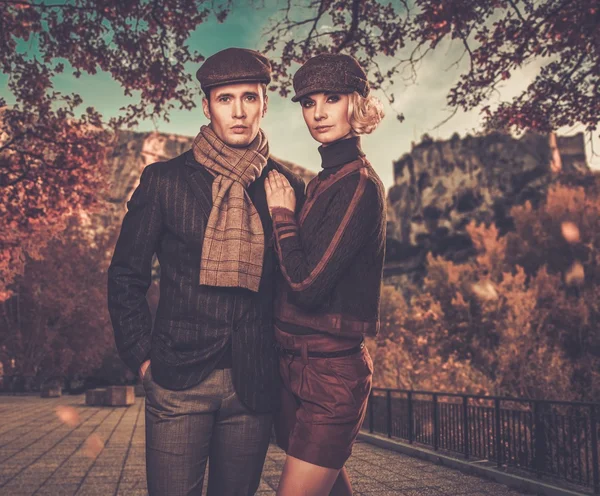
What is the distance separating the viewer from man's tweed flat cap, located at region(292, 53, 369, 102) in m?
2.42

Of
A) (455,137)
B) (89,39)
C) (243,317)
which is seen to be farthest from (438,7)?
(455,137)

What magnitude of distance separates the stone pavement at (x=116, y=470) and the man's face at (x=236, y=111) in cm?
493

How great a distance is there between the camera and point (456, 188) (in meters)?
80.6

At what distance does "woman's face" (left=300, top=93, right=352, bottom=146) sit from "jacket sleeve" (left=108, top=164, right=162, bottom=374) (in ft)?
2.48

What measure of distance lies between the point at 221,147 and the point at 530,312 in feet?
66.8

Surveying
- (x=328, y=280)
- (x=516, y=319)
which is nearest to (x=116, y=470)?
(x=328, y=280)

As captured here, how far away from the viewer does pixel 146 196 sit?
2.45 m

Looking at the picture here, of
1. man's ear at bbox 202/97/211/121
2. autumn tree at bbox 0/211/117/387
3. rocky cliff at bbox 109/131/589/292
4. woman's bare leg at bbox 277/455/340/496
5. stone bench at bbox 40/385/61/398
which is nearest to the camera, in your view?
woman's bare leg at bbox 277/455/340/496

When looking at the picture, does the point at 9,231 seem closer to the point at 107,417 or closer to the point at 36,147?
the point at 36,147

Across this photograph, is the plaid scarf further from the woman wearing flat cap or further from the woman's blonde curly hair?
the woman's blonde curly hair

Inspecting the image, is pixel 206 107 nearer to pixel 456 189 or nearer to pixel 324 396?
pixel 324 396

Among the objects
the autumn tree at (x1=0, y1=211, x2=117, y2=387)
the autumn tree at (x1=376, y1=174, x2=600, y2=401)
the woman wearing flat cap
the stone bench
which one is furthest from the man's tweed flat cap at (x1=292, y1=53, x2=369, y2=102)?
the autumn tree at (x1=0, y1=211, x2=117, y2=387)

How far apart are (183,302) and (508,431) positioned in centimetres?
724

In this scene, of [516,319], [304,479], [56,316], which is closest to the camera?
[304,479]
